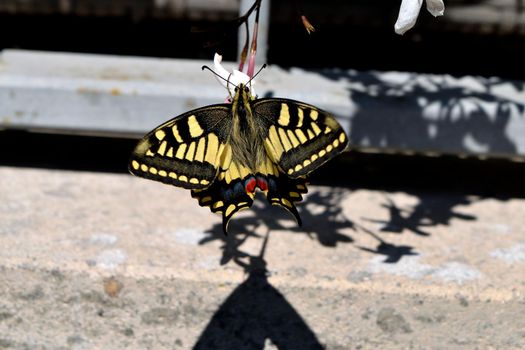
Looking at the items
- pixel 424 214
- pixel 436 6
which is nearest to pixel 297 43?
pixel 424 214

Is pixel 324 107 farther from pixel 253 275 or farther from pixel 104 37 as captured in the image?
pixel 104 37

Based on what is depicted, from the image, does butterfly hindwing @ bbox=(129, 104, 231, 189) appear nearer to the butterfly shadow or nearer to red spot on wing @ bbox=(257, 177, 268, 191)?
red spot on wing @ bbox=(257, 177, 268, 191)

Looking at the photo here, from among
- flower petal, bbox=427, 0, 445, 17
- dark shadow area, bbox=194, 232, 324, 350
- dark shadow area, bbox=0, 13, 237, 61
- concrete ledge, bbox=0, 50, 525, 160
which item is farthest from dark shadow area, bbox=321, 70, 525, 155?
flower petal, bbox=427, 0, 445, 17

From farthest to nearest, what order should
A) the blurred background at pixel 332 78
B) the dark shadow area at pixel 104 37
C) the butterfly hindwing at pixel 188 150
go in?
the dark shadow area at pixel 104 37 < the blurred background at pixel 332 78 < the butterfly hindwing at pixel 188 150

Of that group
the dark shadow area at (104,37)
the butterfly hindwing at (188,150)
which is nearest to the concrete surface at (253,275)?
the butterfly hindwing at (188,150)

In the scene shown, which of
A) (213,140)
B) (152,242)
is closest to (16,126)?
(152,242)

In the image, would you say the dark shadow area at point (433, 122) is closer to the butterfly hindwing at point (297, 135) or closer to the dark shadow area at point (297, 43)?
the dark shadow area at point (297, 43)
